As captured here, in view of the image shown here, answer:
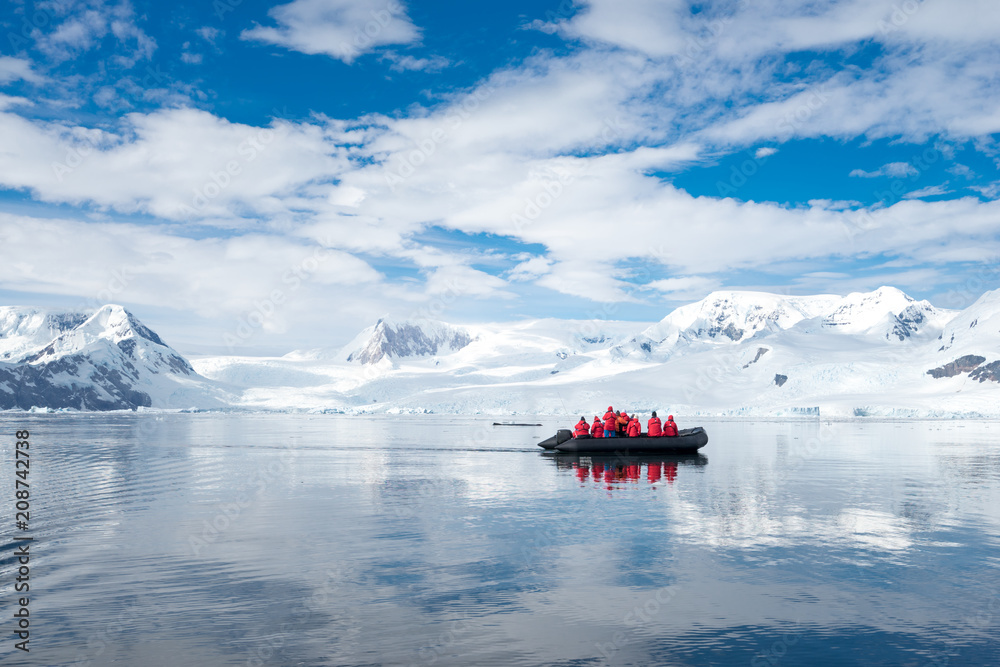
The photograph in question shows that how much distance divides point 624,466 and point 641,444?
3.56 metres

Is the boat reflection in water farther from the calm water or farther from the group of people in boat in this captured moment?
the calm water

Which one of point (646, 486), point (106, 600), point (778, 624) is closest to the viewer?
point (778, 624)

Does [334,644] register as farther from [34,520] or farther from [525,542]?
[34,520]

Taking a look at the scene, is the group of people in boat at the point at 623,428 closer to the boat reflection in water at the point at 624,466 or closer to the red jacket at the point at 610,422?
the red jacket at the point at 610,422

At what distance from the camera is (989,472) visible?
28.8 m

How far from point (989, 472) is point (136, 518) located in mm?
30247

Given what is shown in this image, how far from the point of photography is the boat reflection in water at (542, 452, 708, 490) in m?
27.5

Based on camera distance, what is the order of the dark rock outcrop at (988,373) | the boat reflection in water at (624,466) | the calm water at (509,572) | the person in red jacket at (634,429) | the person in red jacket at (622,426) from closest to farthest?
the calm water at (509,572) → the boat reflection in water at (624,466) → the person in red jacket at (634,429) → the person in red jacket at (622,426) → the dark rock outcrop at (988,373)

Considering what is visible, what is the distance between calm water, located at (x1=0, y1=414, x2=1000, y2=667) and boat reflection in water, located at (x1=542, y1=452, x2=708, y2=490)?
190 centimetres

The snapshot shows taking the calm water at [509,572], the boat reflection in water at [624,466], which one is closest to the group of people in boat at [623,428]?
the boat reflection in water at [624,466]

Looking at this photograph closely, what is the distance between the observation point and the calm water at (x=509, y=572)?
8.90 meters

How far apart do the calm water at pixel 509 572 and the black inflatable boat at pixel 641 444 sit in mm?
10858

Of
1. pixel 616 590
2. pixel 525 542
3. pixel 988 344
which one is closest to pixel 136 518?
pixel 525 542

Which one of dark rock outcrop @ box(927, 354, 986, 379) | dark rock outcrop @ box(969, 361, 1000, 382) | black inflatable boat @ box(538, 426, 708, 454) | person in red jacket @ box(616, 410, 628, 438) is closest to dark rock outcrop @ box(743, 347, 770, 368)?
dark rock outcrop @ box(927, 354, 986, 379)
